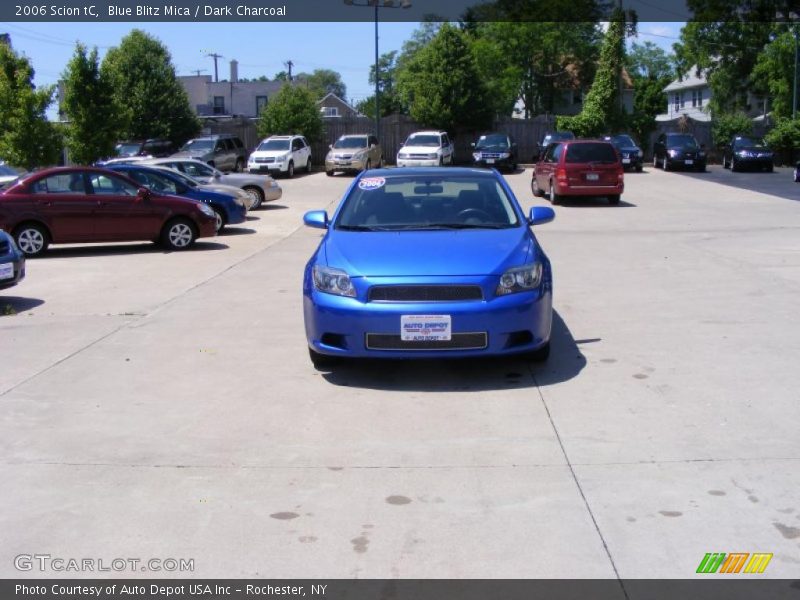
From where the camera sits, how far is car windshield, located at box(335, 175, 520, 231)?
8023mm

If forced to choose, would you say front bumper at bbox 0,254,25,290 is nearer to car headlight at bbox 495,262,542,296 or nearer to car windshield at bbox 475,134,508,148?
car headlight at bbox 495,262,542,296

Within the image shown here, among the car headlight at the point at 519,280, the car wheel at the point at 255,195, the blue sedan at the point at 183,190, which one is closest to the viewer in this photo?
the car headlight at the point at 519,280

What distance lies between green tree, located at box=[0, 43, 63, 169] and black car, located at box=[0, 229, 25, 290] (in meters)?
14.2

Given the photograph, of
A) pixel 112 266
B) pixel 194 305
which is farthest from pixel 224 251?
pixel 194 305

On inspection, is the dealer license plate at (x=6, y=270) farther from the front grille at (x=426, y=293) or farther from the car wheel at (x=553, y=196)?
the car wheel at (x=553, y=196)

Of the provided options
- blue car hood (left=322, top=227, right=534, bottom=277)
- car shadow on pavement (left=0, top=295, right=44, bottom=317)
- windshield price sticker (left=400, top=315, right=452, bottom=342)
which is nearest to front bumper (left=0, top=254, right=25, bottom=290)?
car shadow on pavement (left=0, top=295, right=44, bottom=317)

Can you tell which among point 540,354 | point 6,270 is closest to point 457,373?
point 540,354

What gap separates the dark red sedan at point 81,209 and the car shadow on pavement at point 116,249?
26 centimetres

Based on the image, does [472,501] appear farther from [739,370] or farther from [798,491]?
[739,370]

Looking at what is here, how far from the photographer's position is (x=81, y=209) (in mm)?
15875

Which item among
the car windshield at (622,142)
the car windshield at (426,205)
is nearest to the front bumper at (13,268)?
the car windshield at (426,205)

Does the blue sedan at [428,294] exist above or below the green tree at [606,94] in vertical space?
Answer: below

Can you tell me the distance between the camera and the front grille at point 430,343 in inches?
268
